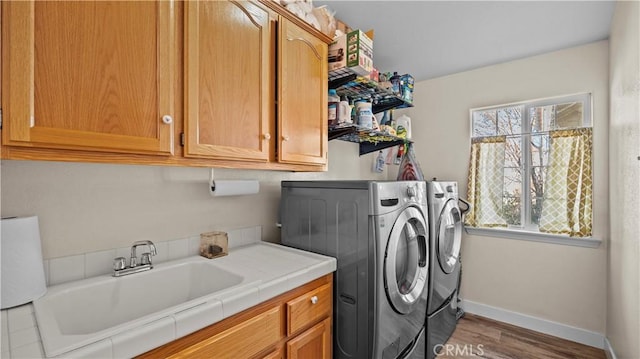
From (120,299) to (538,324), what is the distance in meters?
3.18

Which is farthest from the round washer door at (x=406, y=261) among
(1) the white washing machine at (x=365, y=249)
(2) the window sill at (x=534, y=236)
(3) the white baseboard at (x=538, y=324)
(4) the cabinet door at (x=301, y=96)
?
(3) the white baseboard at (x=538, y=324)

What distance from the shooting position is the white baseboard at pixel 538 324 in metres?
2.35

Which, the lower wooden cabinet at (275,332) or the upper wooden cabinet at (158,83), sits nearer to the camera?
the upper wooden cabinet at (158,83)

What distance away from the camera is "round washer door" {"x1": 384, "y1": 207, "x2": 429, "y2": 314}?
154cm

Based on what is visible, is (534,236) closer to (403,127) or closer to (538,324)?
(538,324)

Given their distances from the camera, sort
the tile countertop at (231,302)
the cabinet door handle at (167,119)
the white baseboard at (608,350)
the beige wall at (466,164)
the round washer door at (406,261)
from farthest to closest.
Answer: the beige wall at (466,164), the white baseboard at (608,350), the round washer door at (406,261), the cabinet door handle at (167,119), the tile countertop at (231,302)

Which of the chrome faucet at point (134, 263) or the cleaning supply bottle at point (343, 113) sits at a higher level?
the cleaning supply bottle at point (343, 113)

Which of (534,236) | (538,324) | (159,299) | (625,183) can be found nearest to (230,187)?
(159,299)

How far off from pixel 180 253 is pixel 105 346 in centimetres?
76

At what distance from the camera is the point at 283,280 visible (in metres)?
1.19

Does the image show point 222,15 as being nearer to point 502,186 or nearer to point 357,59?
point 357,59

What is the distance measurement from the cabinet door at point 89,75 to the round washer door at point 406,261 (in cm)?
119

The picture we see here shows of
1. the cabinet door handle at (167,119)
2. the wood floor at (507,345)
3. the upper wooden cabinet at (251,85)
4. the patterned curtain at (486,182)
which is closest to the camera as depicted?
the cabinet door handle at (167,119)

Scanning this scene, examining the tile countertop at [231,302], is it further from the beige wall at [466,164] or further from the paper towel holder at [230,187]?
the beige wall at [466,164]
